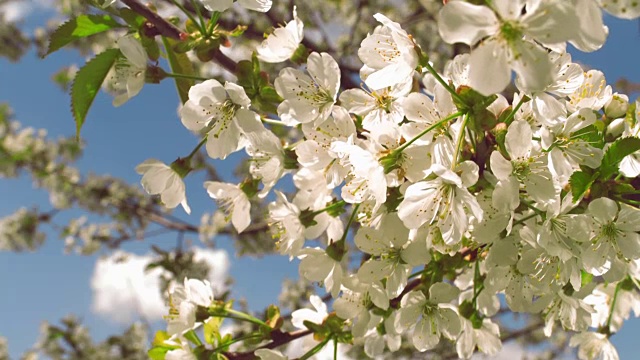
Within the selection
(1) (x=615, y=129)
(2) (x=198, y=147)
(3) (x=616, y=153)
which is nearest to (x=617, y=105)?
(1) (x=615, y=129)

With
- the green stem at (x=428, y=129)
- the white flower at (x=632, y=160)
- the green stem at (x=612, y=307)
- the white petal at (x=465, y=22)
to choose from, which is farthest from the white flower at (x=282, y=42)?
the green stem at (x=612, y=307)

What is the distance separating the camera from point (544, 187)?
964 millimetres

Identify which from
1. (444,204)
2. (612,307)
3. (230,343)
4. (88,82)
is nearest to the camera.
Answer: (444,204)

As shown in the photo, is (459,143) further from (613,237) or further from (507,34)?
(613,237)

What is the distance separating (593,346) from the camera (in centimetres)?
154

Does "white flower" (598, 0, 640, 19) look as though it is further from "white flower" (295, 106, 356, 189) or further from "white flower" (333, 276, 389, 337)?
"white flower" (333, 276, 389, 337)

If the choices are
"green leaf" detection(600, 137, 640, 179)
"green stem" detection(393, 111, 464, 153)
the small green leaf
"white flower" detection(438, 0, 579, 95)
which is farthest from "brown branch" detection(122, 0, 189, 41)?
"green leaf" detection(600, 137, 640, 179)

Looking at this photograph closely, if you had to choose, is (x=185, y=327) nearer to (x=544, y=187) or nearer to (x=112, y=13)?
(x=112, y=13)

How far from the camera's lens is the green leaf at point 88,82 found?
117cm

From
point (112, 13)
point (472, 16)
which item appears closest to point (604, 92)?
point (472, 16)

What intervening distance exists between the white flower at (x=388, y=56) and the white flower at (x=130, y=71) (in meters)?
0.46

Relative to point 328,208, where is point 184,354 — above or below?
below

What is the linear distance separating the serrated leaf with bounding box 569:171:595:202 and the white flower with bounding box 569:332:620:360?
0.70 metres

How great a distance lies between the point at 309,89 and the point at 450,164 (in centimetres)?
32
